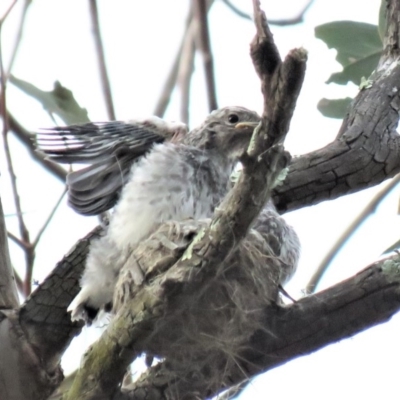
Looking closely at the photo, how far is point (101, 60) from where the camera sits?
4016mm

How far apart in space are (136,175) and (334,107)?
47.5 inches

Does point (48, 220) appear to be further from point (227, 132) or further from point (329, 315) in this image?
point (329, 315)

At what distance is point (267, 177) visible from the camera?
227 cm

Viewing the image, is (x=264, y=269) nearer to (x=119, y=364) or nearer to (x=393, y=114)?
(x=119, y=364)

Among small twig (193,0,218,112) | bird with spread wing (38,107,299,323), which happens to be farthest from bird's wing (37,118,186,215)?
small twig (193,0,218,112)

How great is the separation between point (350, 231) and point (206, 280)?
1974 mm

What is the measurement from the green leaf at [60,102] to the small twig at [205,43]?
23.5 inches

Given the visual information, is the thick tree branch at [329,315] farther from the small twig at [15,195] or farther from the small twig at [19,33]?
the small twig at [19,33]

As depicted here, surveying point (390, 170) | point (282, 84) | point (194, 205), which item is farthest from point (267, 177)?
point (390, 170)

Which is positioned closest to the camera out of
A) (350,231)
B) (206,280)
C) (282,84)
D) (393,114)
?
(282,84)

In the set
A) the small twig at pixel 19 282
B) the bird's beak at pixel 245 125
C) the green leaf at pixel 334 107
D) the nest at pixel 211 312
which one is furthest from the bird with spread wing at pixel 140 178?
the green leaf at pixel 334 107

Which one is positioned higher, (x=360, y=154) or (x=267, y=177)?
(x=360, y=154)

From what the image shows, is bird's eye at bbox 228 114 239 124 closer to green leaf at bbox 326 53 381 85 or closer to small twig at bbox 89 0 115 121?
small twig at bbox 89 0 115 121

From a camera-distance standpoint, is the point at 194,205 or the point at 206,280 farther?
the point at 194,205
